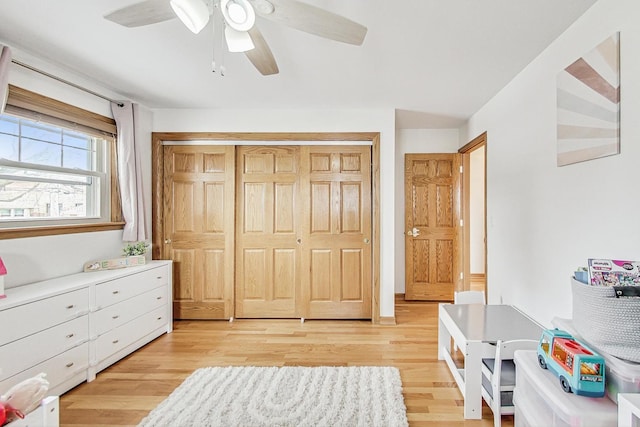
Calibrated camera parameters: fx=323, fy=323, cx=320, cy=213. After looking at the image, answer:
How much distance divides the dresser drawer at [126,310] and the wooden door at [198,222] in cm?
49

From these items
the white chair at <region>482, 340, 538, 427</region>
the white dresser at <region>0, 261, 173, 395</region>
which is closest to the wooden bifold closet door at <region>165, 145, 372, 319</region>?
the white dresser at <region>0, 261, 173, 395</region>

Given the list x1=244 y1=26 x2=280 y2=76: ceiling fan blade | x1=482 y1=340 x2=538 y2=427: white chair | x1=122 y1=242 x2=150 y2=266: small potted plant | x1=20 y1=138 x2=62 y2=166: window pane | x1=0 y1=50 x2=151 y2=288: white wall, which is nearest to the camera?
x1=244 y1=26 x2=280 y2=76: ceiling fan blade

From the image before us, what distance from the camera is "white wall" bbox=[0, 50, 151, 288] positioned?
2.28m

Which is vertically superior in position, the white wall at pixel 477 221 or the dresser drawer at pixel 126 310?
the white wall at pixel 477 221

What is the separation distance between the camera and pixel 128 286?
2.81 metres

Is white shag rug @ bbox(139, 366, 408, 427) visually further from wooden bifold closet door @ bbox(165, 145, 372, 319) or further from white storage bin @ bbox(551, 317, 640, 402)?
wooden bifold closet door @ bbox(165, 145, 372, 319)

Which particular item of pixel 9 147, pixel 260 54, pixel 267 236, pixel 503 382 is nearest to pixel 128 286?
pixel 9 147

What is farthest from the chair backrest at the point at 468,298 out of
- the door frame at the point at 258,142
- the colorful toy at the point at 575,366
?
the colorful toy at the point at 575,366

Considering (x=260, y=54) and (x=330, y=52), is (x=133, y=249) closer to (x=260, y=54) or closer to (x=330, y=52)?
(x=260, y=54)

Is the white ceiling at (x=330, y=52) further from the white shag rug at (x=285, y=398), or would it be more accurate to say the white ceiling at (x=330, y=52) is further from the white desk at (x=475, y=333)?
the white shag rug at (x=285, y=398)

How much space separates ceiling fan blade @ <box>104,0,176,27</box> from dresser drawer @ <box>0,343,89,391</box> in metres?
2.08

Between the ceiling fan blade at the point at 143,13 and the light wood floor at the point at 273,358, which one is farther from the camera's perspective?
the light wood floor at the point at 273,358

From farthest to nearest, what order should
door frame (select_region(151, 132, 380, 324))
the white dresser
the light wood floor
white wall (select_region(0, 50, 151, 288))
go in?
door frame (select_region(151, 132, 380, 324)) < white wall (select_region(0, 50, 151, 288)) < the light wood floor < the white dresser

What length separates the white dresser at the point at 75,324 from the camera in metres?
1.93
